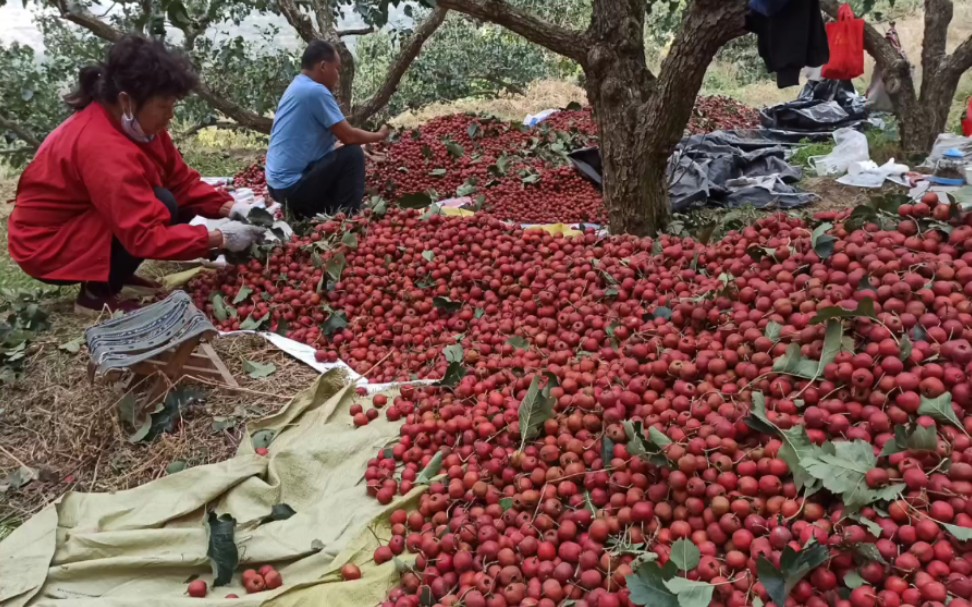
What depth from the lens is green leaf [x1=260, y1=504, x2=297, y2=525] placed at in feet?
7.67

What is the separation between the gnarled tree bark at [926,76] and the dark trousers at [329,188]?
4.80 metres

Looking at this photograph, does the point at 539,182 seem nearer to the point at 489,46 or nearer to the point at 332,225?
the point at 332,225

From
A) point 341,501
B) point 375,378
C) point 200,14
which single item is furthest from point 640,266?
point 200,14

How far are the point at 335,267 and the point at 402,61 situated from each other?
3.85 metres

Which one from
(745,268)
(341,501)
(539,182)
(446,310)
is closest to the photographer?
(341,501)

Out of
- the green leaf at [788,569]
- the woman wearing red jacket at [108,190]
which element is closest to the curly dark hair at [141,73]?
the woman wearing red jacket at [108,190]

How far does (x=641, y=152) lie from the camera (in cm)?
393

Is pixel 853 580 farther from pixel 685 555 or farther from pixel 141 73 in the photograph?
pixel 141 73

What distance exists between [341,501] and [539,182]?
3861mm

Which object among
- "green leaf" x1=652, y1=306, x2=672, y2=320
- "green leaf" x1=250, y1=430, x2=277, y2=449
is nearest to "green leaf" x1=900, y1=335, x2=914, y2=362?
"green leaf" x1=652, y1=306, x2=672, y2=320

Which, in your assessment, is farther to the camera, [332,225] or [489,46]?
[489,46]

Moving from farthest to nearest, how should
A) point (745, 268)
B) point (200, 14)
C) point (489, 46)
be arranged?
point (489, 46)
point (200, 14)
point (745, 268)

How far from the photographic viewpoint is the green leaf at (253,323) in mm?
3637

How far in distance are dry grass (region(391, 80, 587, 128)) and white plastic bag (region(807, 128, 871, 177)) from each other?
4.24 meters
